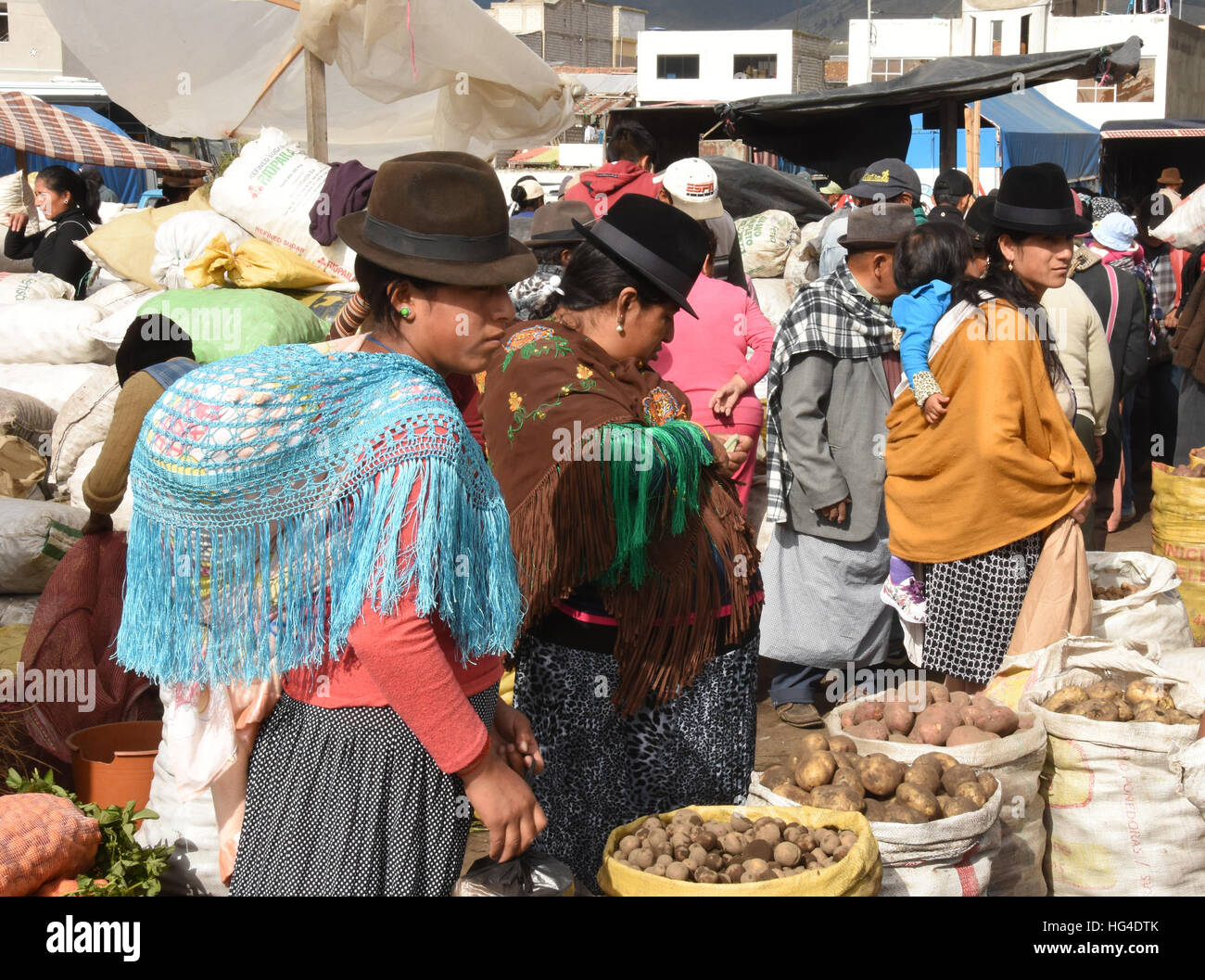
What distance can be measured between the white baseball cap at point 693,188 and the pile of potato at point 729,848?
3250mm

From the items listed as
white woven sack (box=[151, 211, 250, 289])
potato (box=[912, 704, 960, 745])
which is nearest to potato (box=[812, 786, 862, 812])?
potato (box=[912, 704, 960, 745])

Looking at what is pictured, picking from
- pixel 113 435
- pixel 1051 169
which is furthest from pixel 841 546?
pixel 113 435

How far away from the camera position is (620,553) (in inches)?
105

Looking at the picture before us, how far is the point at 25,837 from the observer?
2.68 m

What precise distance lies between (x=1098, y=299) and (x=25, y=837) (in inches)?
253

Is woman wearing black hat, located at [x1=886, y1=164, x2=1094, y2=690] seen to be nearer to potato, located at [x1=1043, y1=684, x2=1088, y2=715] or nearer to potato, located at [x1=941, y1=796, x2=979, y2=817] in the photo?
potato, located at [x1=1043, y1=684, x2=1088, y2=715]

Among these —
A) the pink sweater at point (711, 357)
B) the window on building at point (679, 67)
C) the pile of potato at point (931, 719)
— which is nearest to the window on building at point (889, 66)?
the window on building at point (679, 67)

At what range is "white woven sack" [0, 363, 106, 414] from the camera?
5.84 meters

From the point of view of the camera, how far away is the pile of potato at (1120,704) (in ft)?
11.0

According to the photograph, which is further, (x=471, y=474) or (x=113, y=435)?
(x=113, y=435)

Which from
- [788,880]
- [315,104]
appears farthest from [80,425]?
[788,880]

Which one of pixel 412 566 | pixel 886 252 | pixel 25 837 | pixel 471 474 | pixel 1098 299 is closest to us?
pixel 412 566

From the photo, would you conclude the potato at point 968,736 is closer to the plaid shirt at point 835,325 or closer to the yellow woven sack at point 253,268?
the plaid shirt at point 835,325

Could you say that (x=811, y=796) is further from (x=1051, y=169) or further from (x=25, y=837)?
(x=1051, y=169)
